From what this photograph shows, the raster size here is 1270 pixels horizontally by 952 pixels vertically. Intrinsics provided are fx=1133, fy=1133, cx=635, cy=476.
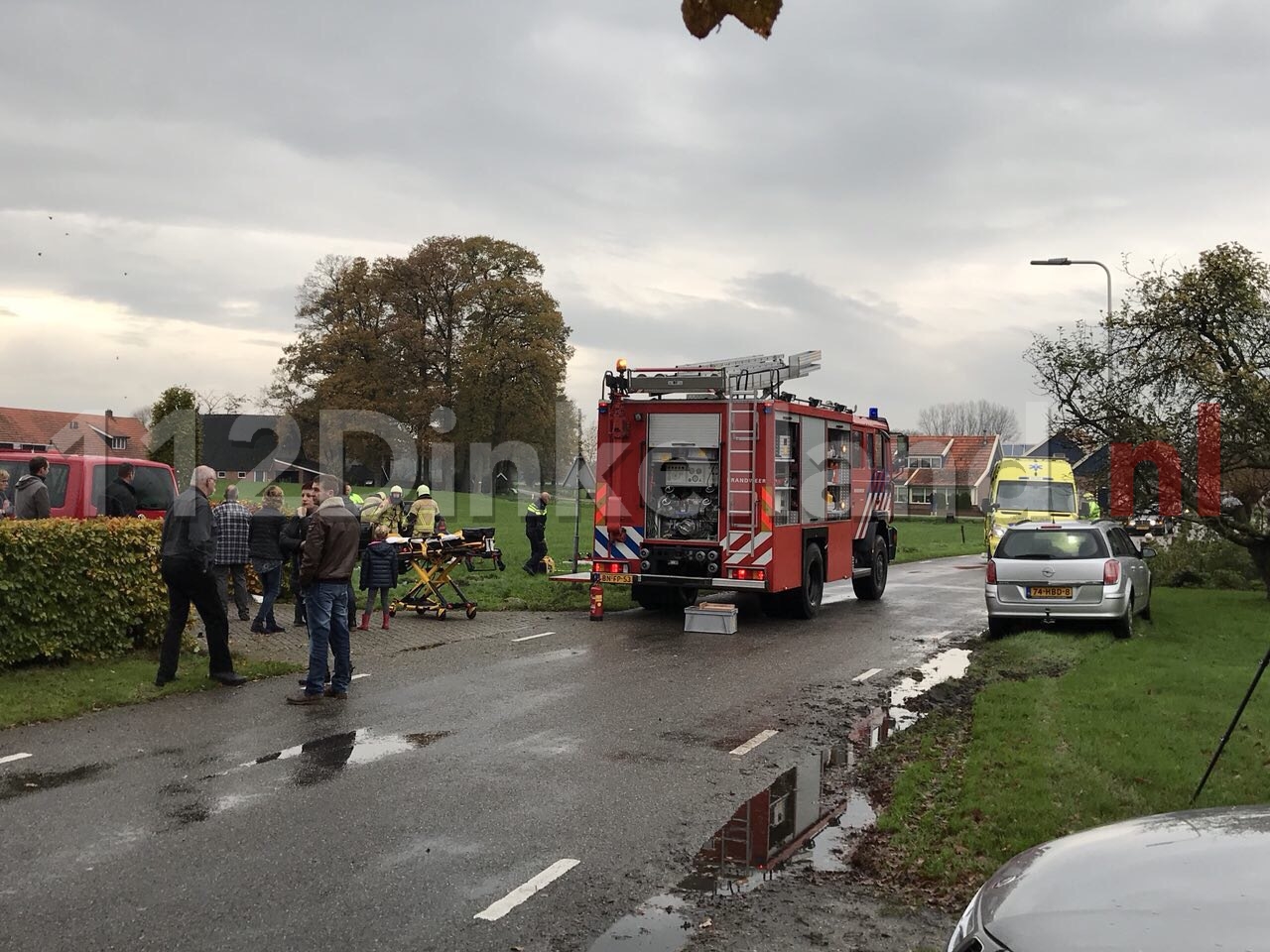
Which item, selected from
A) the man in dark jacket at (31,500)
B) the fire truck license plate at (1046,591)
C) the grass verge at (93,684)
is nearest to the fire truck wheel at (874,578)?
the fire truck license plate at (1046,591)

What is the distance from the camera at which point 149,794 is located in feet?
21.6

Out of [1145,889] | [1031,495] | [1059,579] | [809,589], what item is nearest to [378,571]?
[809,589]

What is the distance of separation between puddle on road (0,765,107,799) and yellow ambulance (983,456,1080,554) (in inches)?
803

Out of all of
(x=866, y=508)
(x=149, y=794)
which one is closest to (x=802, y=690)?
(x=149, y=794)

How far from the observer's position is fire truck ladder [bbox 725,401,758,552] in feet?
47.7

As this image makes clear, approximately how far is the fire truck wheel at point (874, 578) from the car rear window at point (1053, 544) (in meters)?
4.48

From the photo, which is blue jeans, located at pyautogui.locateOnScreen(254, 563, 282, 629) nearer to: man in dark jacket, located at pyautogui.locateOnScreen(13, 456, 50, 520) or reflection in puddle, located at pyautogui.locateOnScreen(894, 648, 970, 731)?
man in dark jacket, located at pyautogui.locateOnScreen(13, 456, 50, 520)

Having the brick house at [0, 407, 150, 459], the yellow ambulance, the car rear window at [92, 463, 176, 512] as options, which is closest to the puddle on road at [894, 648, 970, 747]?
the car rear window at [92, 463, 176, 512]

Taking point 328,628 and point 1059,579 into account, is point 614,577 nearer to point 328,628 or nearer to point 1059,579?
point 1059,579

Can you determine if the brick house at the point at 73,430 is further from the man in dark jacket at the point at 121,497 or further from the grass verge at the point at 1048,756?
the grass verge at the point at 1048,756

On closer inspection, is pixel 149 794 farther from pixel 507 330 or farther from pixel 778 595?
pixel 507 330

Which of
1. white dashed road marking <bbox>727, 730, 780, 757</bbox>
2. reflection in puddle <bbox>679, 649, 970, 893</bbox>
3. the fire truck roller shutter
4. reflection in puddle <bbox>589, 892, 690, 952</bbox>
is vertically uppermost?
the fire truck roller shutter

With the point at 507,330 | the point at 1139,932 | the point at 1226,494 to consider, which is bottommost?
the point at 1139,932

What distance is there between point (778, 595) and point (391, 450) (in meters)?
39.1
